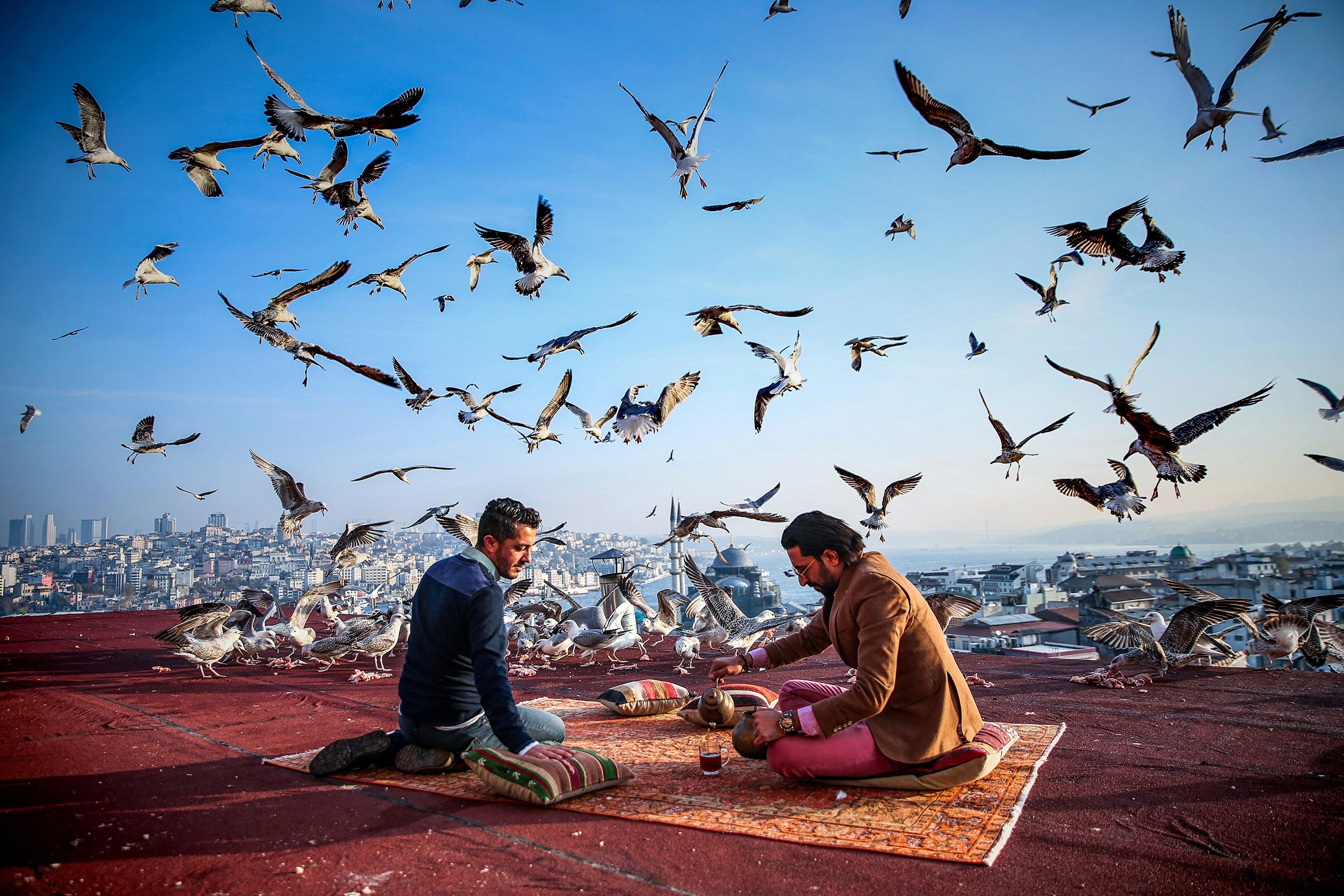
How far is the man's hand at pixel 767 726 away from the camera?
363cm

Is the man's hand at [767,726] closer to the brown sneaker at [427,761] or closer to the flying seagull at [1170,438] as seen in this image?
the brown sneaker at [427,761]

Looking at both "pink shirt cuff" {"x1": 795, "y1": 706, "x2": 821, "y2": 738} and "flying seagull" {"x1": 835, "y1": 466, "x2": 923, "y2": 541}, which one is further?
"flying seagull" {"x1": 835, "y1": 466, "x2": 923, "y2": 541}

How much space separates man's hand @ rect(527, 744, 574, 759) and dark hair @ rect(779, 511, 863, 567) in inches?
63.4

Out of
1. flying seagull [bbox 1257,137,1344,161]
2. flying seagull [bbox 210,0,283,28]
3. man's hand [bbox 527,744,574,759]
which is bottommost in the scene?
man's hand [bbox 527,744,574,759]

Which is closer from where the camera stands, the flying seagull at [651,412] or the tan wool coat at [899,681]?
the tan wool coat at [899,681]

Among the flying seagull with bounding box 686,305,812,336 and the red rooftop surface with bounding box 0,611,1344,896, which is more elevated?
the flying seagull with bounding box 686,305,812,336

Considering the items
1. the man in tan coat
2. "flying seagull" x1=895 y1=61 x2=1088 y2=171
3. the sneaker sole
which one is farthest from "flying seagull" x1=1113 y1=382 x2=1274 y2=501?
the sneaker sole

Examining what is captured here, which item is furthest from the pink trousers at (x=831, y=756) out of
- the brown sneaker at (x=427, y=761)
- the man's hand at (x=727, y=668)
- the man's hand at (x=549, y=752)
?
the brown sneaker at (x=427, y=761)

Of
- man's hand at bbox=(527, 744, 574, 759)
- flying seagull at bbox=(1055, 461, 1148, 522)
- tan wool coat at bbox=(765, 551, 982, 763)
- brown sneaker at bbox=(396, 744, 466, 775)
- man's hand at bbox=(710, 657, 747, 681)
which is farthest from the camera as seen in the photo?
flying seagull at bbox=(1055, 461, 1148, 522)

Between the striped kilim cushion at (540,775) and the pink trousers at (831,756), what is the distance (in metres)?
0.93

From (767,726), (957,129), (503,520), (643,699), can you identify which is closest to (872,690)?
(767,726)

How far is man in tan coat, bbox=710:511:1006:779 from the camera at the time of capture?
3369 millimetres

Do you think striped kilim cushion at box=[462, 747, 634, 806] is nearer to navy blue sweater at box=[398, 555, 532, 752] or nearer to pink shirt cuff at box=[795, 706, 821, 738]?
navy blue sweater at box=[398, 555, 532, 752]

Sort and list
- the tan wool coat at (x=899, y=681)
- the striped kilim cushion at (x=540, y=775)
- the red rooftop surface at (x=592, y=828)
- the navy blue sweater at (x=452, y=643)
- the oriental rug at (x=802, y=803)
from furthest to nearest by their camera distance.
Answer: the navy blue sweater at (x=452, y=643) < the striped kilim cushion at (x=540, y=775) < the tan wool coat at (x=899, y=681) < the oriental rug at (x=802, y=803) < the red rooftop surface at (x=592, y=828)
